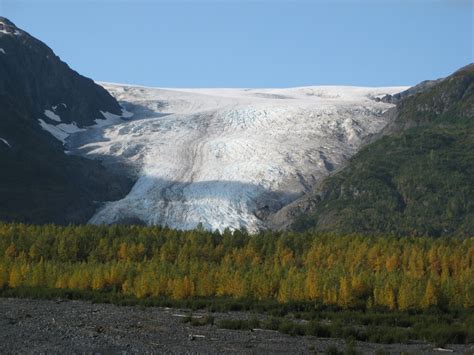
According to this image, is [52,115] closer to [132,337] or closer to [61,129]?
[61,129]

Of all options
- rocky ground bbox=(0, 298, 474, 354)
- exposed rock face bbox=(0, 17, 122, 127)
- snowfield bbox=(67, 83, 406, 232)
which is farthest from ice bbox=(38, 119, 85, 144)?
rocky ground bbox=(0, 298, 474, 354)

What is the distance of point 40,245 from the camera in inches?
2906

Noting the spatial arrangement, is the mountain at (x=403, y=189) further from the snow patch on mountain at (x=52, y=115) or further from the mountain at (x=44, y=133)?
the snow patch on mountain at (x=52, y=115)

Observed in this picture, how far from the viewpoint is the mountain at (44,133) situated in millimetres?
107688

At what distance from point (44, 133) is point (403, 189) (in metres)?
49.3

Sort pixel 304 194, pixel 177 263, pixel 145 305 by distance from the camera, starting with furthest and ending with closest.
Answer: pixel 304 194 < pixel 177 263 < pixel 145 305

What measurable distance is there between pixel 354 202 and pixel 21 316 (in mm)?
67750

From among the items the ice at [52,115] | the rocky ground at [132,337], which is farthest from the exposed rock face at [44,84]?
the rocky ground at [132,337]

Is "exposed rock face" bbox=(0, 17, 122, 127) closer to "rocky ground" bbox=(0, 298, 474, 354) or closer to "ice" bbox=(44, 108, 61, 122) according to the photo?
"ice" bbox=(44, 108, 61, 122)

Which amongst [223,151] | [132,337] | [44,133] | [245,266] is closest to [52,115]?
[44,133]

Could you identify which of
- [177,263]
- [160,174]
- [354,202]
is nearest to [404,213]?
[354,202]

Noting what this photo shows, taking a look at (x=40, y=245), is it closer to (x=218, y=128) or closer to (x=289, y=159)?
(x=289, y=159)

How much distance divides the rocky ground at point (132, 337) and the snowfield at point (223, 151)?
59329 millimetres

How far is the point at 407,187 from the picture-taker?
103438 millimetres
